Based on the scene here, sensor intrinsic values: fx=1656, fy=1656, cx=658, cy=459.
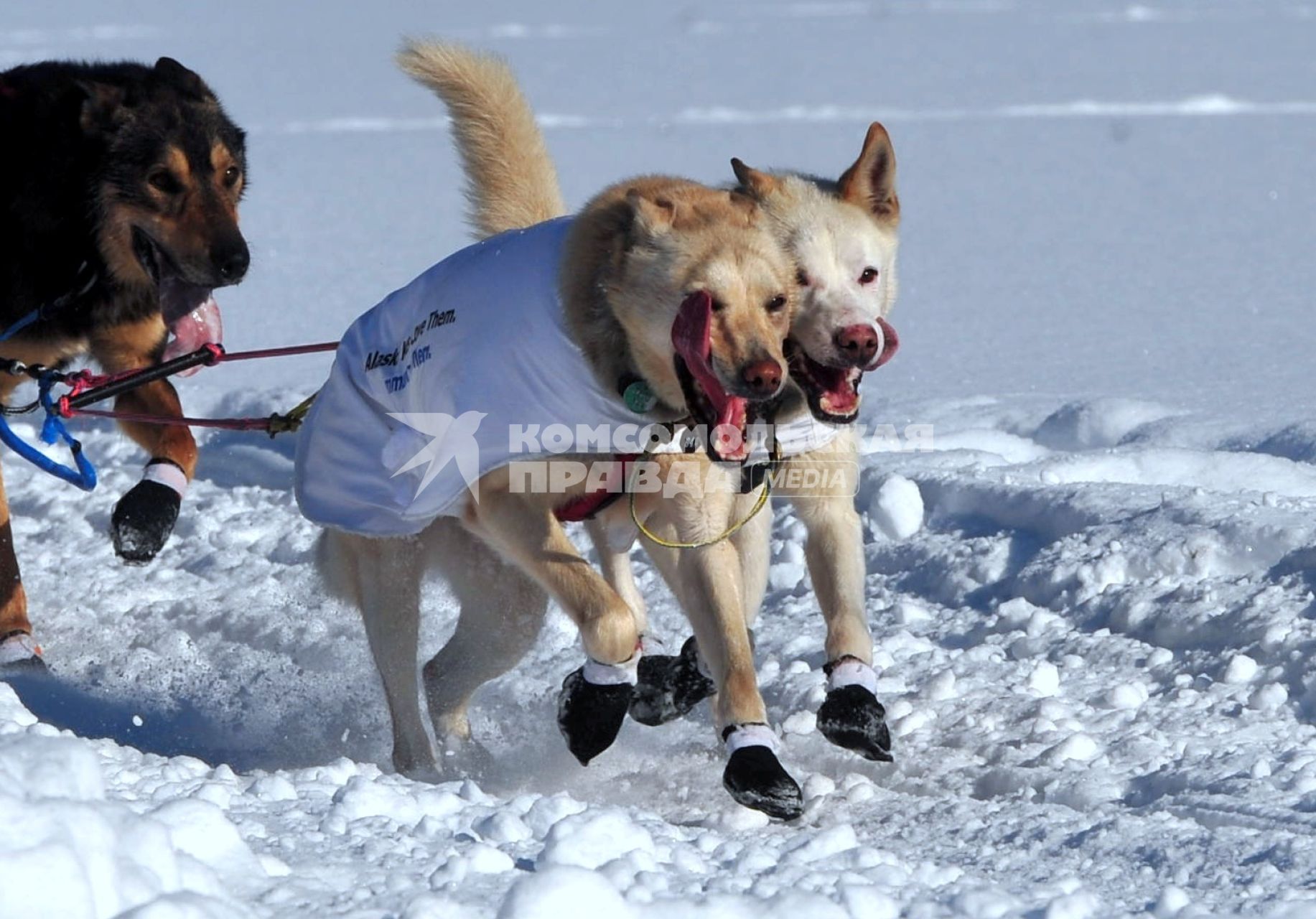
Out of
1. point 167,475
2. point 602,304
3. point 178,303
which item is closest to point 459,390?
point 602,304

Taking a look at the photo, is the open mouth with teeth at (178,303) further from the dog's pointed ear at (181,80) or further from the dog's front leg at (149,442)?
the dog's pointed ear at (181,80)

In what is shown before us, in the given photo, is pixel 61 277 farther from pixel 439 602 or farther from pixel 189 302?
pixel 439 602

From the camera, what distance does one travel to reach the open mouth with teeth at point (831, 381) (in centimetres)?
314

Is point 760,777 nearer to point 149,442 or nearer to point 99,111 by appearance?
point 149,442

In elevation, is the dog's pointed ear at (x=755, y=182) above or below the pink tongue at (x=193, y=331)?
above

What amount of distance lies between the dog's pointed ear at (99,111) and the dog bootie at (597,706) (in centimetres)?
201

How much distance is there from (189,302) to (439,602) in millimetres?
1087

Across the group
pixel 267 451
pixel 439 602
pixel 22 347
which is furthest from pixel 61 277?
pixel 267 451

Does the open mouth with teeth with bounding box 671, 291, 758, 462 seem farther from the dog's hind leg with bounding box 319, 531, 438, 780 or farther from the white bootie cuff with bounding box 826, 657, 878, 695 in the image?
the dog's hind leg with bounding box 319, 531, 438, 780

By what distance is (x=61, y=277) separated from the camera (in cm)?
420

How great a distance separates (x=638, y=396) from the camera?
124 inches

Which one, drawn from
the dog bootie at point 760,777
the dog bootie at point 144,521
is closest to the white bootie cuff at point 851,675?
the dog bootie at point 760,777

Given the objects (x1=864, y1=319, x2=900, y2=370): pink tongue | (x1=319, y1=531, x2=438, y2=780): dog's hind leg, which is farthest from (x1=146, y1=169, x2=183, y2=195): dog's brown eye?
(x1=864, y1=319, x2=900, y2=370): pink tongue

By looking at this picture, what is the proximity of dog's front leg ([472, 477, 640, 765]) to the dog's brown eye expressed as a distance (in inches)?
59.1
